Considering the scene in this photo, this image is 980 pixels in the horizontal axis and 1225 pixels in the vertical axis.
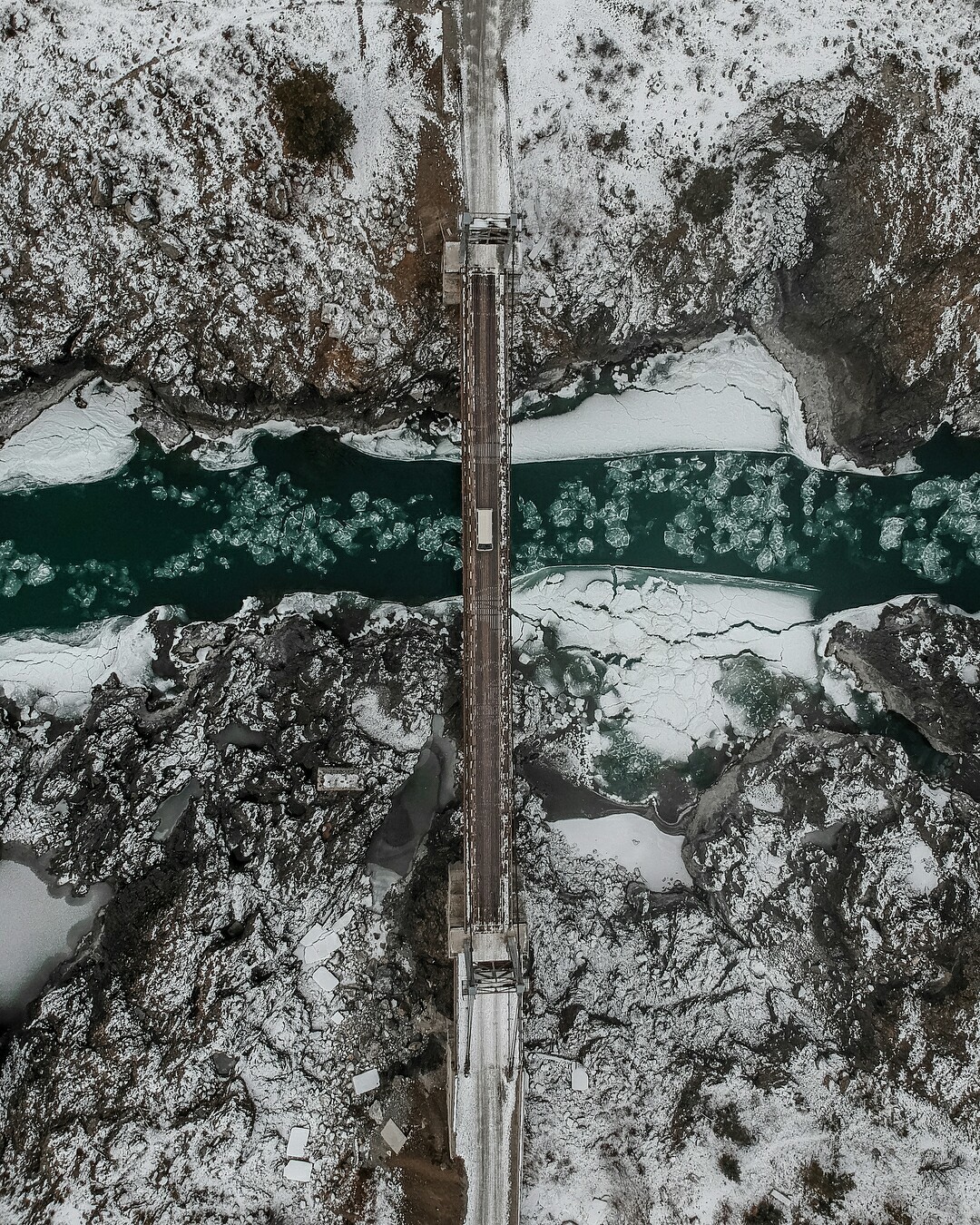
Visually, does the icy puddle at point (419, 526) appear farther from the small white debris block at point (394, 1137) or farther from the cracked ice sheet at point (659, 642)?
the small white debris block at point (394, 1137)

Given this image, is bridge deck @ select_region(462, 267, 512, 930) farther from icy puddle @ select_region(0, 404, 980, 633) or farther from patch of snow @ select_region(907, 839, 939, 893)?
patch of snow @ select_region(907, 839, 939, 893)

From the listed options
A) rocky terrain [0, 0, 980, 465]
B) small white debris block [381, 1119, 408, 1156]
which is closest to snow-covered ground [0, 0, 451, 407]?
rocky terrain [0, 0, 980, 465]

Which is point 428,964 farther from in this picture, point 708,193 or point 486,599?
point 708,193

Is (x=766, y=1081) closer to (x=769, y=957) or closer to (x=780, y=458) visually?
(x=769, y=957)

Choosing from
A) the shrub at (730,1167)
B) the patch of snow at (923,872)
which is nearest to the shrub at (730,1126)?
the shrub at (730,1167)

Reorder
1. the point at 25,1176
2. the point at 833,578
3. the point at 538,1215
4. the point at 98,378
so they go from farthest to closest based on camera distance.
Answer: the point at 833,578
the point at 98,378
the point at 538,1215
the point at 25,1176

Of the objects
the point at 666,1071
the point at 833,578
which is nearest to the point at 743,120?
the point at 833,578
